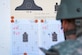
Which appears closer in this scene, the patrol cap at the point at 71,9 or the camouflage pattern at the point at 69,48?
the camouflage pattern at the point at 69,48

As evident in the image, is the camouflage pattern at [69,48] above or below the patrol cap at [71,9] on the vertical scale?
below

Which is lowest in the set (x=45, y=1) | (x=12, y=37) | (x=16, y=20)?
(x=12, y=37)

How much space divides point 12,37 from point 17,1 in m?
0.31

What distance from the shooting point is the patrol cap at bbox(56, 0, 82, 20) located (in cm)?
101

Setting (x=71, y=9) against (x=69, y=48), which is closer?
(x=69, y=48)

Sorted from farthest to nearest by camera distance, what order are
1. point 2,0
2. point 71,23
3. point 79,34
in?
point 2,0, point 71,23, point 79,34

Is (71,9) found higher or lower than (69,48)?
higher

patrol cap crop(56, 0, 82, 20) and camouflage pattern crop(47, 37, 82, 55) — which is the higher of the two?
patrol cap crop(56, 0, 82, 20)

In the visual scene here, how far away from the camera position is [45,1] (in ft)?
7.91

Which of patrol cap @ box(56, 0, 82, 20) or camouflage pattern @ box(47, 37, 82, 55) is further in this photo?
patrol cap @ box(56, 0, 82, 20)

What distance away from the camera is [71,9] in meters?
1.04

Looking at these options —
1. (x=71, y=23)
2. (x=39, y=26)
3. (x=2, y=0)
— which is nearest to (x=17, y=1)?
(x=2, y=0)

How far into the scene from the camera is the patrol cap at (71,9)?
3.32 ft

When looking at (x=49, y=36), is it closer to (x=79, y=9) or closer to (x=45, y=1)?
(x=45, y=1)
